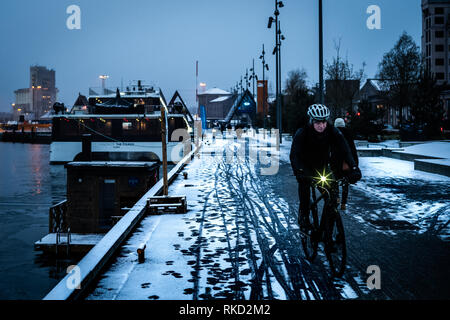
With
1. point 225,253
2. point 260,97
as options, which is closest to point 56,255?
point 225,253

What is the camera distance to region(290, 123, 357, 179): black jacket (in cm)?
554

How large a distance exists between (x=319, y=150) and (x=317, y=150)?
3 centimetres

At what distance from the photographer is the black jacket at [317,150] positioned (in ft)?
18.2

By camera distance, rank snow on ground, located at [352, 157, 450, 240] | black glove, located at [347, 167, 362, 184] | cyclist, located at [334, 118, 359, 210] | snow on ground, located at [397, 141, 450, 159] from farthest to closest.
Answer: snow on ground, located at [397, 141, 450, 159], snow on ground, located at [352, 157, 450, 240], cyclist, located at [334, 118, 359, 210], black glove, located at [347, 167, 362, 184]

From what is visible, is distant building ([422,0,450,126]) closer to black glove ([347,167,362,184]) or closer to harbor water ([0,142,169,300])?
harbor water ([0,142,169,300])

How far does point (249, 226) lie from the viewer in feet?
27.3

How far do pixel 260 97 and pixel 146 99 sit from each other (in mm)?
44936

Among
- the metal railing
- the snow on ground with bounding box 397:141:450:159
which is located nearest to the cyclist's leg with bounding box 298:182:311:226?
the metal railing

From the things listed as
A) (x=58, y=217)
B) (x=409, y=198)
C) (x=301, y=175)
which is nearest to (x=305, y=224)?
(x=301, y=175)

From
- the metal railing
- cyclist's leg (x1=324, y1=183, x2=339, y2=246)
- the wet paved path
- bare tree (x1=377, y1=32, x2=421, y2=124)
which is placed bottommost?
the metal railing

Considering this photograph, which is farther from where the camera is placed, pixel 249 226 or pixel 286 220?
pixel 286 220
